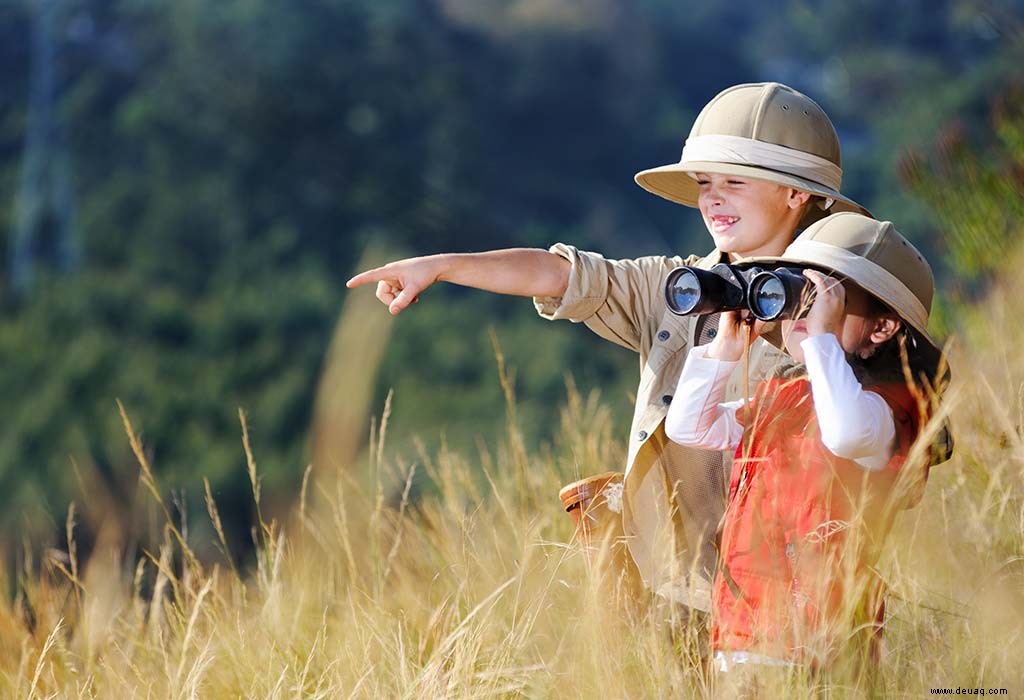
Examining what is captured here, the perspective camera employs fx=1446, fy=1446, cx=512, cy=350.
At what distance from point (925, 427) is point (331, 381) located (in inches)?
32.5

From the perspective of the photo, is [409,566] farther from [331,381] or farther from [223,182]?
[223,182]

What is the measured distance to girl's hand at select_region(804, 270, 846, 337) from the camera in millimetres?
2051

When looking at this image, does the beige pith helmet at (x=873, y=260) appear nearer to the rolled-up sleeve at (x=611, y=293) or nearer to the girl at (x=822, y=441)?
the girl at (x=822, y=441)

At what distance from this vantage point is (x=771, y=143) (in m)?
2.43

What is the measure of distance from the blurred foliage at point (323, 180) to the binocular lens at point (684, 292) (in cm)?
1724

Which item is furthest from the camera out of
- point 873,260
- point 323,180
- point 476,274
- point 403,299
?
point 323,180

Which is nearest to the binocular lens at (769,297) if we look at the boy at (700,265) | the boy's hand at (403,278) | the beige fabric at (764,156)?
the boy at (700,265)

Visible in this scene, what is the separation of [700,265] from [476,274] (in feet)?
1.27

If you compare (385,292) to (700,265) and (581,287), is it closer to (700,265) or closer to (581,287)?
(581,287)

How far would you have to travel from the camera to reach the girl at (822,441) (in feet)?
6.52

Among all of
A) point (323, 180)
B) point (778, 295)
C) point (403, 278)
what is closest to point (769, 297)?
point (778, 295)

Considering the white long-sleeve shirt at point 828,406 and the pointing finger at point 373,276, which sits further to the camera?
the pointing finger at point 373,276

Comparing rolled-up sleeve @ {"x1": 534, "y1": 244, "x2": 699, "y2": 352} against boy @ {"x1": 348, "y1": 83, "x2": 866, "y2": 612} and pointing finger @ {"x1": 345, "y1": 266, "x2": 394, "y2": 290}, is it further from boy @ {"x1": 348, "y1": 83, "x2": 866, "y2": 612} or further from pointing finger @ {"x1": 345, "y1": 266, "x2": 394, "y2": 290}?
pointing finger @ {"x1": 345, "y1": 266, "x2": 394, "y2": 290}

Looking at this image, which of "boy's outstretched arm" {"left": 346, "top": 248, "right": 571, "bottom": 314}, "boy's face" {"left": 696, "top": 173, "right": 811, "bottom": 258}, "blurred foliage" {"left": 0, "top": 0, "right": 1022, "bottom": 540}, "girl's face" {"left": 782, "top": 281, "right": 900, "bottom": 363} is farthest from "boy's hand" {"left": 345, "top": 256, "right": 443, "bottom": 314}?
"blurred foliage" {"left": 0, "top": 0, "right": 1022, "bottom": 540}
